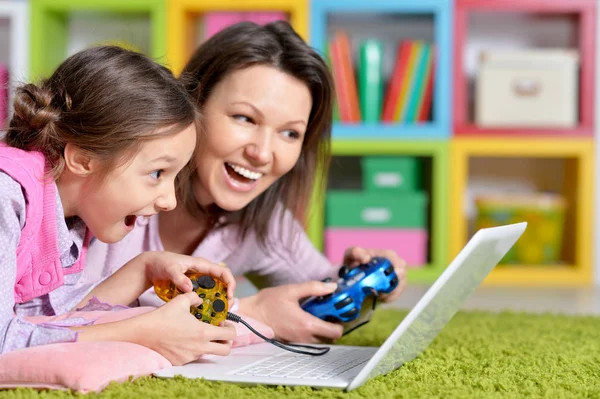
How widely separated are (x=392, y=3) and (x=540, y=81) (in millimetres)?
518

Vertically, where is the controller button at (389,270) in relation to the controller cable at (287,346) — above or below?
above

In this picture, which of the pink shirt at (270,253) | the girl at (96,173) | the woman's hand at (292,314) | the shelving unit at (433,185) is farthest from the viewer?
the shelving unit at (433,185)

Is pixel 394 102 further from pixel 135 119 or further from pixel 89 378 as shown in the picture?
pixel 89 378

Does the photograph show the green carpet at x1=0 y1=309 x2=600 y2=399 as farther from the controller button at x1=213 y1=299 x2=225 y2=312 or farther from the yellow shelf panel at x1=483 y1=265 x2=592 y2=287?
the yellow shelf panel at x1=483 y1=265 x2=592 y2=287

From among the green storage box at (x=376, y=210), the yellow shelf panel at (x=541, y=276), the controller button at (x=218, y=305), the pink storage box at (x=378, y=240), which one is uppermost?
the controller button at (x=218, y=305)

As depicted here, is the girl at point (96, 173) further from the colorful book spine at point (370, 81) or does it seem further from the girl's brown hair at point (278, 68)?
the colorful book spine at point (370, 81)

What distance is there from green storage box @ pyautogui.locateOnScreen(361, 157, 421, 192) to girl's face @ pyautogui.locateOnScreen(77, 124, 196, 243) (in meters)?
1.55

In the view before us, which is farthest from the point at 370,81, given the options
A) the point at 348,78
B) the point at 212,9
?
the point at 212,9

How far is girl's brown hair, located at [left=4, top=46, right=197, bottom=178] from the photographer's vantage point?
3.29 feet

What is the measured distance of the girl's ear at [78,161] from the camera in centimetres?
102

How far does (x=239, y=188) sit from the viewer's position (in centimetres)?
137

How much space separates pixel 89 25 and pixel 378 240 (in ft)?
4.13

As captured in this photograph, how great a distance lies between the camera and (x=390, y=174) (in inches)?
102

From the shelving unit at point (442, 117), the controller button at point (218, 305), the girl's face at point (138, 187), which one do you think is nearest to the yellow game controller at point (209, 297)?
the controller button at point (218, 305)
